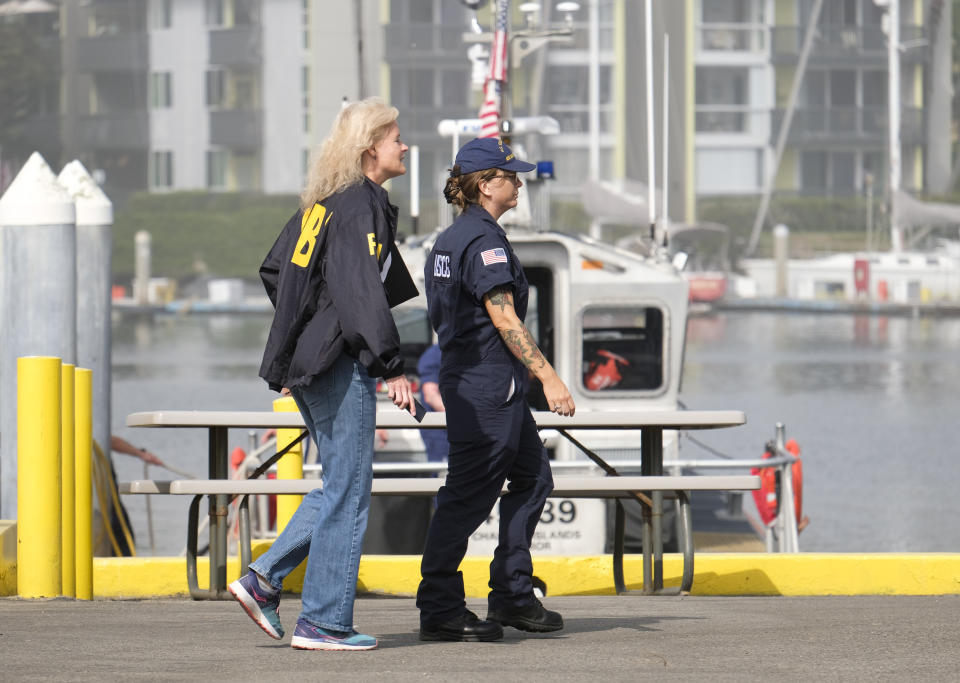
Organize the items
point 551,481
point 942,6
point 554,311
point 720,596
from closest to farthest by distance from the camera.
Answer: point 551,481 → point 720,596 → point 554,311 → point 942,6

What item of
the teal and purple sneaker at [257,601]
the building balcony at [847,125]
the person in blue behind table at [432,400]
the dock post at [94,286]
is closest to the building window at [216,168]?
the building balcony at [847,125]

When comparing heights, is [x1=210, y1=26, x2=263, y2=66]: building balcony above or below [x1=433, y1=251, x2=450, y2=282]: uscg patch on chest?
above

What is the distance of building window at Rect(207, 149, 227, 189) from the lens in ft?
250

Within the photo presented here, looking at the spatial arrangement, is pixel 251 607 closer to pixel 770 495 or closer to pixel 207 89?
pixel 770 495

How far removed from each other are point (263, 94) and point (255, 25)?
2801 millimetres

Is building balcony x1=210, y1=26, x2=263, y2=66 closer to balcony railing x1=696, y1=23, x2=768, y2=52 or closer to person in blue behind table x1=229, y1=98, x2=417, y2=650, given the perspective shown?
balcony railing x1=696, y1=23, x2=768, y2=52

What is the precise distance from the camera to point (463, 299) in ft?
19.1

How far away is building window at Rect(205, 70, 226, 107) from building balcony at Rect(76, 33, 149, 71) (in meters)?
3.83

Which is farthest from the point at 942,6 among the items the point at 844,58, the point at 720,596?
the point at 720,596

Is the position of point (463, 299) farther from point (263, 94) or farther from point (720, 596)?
point (263, 94)

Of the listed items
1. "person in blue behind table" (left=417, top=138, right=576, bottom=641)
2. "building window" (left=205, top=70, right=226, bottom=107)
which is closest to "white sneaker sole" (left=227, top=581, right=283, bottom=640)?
"person in blue behind table" (left=417, top=138, right=576, bottom=641)

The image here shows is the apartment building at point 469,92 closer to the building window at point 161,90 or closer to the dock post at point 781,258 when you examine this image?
the building window at point 161,90

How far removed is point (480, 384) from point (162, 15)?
75063 mm

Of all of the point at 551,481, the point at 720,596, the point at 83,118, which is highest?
the point at 83,118
